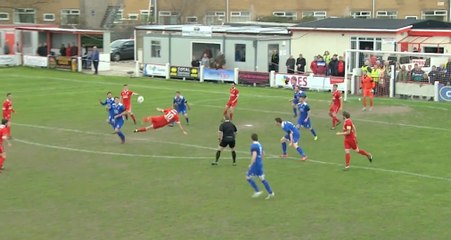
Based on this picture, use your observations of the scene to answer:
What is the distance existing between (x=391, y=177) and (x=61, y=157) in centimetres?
1173

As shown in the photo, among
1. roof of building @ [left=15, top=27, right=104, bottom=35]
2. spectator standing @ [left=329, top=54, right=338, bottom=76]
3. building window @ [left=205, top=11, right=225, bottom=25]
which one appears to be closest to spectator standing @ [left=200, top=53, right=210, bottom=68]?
spectator standing @ [left=329, top=54, right=338, bottom=76]

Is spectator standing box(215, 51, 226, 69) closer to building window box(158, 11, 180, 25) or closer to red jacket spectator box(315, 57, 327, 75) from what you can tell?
red jacket spectator box(315, 57, 327, 75)

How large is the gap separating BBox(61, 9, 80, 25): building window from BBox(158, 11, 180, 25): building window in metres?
9.33

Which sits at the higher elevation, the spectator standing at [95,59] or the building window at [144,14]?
the building window at [144,14]

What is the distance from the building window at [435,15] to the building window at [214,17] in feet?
74.0

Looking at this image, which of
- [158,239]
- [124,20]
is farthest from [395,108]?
[124,20]

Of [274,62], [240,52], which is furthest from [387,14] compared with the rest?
[274,62]

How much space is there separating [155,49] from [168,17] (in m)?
29.7

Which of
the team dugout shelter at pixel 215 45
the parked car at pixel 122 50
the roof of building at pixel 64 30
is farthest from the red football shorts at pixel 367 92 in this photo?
the parked car at pixel 122 50

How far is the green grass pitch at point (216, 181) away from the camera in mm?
18250

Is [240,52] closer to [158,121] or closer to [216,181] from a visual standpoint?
[158,121]

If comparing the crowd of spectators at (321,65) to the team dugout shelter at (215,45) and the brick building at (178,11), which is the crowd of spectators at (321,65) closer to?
the team dugout shelter at (215,45)

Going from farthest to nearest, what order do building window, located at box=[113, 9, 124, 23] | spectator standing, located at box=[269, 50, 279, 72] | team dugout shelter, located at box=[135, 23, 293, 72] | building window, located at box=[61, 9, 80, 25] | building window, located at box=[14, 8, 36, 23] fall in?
building window, located at box=[14, 8, 36, 23] → building window, located at box=[61, 9, 80, 25] → building window, located at box=[113, 9, 124, 23] → team dugout shelter, located at box=[135, 23, 293, 72] → spectator standing, located at box=[269, 50, 279, 72]

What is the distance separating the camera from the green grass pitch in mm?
18250
